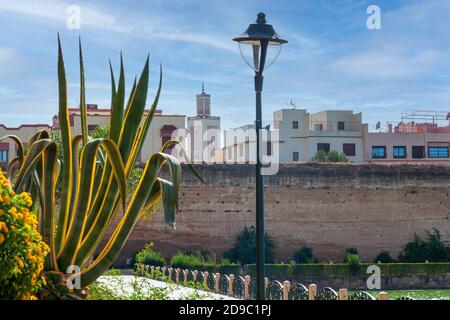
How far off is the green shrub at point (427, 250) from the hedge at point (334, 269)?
1.92 meters

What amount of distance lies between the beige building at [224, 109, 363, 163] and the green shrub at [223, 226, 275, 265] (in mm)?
17261

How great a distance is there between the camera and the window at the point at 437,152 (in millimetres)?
48816

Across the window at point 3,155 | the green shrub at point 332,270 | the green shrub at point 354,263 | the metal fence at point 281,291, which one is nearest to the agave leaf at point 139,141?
the metal fence at point 281,291

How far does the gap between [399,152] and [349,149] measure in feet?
8.54

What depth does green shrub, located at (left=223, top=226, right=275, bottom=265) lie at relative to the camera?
28.5m

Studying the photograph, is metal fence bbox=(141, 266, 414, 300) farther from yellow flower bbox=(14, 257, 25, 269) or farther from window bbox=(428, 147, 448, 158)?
window bbox=(428, 147, 448, 158)

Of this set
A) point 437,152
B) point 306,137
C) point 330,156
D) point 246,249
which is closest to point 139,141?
point 246,249

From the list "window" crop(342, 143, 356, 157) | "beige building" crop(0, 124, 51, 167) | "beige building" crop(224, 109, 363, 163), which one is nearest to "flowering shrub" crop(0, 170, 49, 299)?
"beige building" crop(0, 124, 51, 167)
